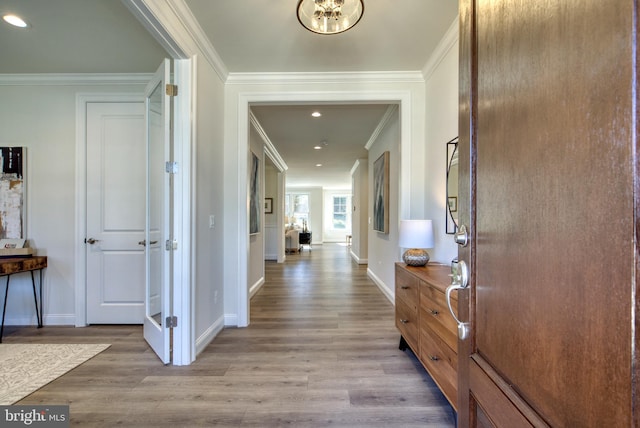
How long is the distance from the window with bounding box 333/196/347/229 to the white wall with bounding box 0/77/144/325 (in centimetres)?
1078

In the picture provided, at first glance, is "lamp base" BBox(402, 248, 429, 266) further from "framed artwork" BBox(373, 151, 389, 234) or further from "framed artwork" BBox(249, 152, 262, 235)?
"framed artwork" BBox(249, 152, 262, 235)

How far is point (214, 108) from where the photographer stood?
271 centimetres

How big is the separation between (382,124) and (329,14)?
250cm

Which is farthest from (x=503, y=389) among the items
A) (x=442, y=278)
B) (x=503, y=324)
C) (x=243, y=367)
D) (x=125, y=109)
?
(x=125, y=109)

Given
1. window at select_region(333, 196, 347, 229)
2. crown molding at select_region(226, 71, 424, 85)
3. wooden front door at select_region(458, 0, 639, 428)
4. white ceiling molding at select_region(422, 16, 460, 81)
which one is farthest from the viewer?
window at select_region(333, 196, 347, 229)

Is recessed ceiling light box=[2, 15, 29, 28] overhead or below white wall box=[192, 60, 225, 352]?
overhead

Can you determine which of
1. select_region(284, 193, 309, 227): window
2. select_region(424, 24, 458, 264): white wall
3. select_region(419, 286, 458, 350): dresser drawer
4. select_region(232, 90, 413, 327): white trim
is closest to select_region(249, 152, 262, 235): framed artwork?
select_region(232, 90, 413, 327): white trim

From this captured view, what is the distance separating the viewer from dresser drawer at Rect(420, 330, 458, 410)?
1.50m

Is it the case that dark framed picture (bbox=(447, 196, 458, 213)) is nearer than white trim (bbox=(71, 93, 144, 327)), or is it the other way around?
dark framed picture (bbox=(447, 196, 458, 213))

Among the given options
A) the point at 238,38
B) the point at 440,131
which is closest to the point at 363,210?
the point at 440,131

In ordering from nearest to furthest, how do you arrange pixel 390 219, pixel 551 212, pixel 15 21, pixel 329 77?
pixel 551 212
pixel 15 21
pixel 329 77
pixel 390 219

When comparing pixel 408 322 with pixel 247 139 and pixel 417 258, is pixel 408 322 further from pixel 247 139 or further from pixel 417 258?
pixel 247 139

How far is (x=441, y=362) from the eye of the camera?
165cm

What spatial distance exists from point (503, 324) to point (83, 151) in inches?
150
